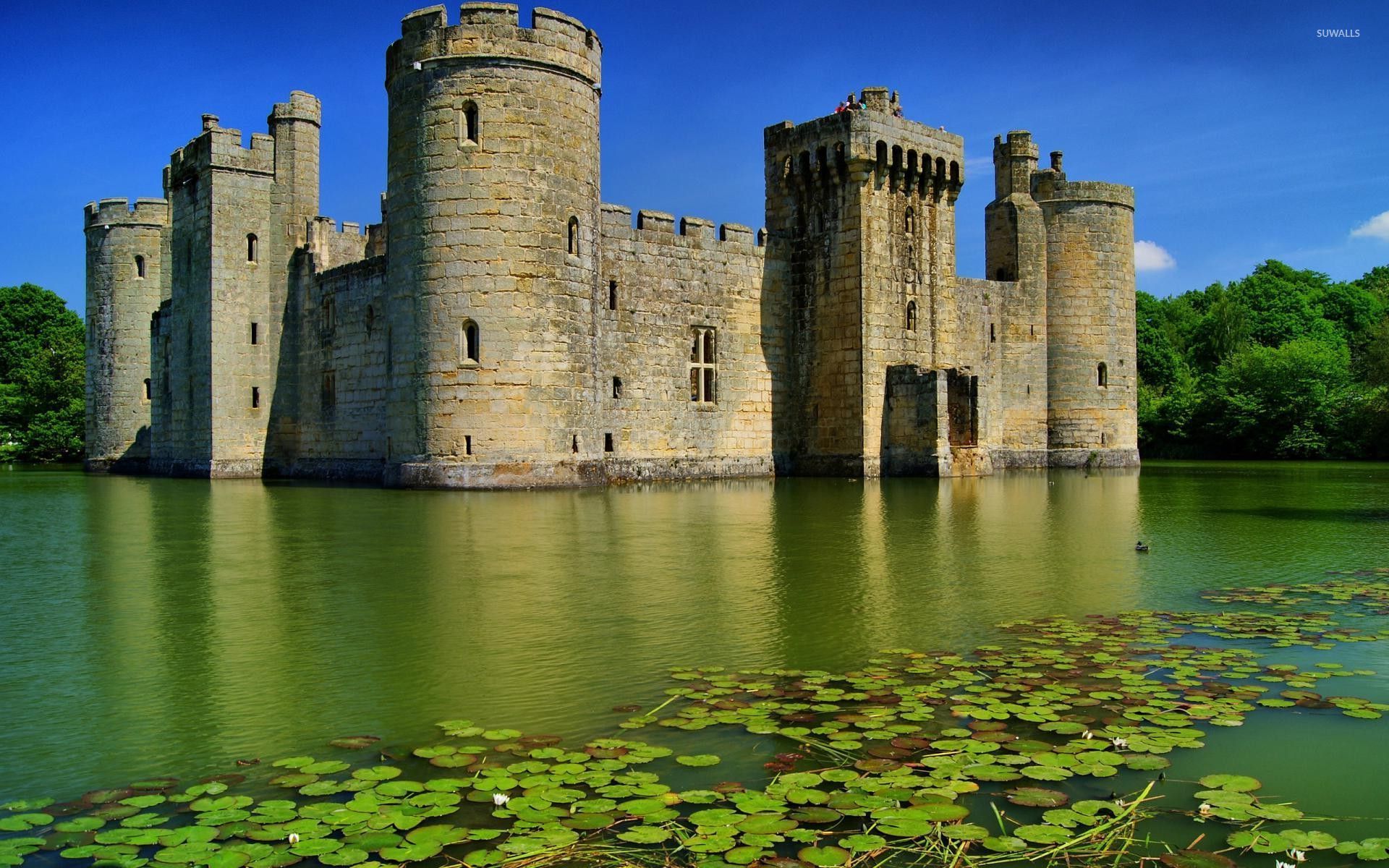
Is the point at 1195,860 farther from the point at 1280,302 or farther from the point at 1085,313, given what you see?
the point at 1280,302

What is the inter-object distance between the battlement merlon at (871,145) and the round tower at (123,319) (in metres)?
19.6

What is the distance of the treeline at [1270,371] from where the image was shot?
A: 4259cm

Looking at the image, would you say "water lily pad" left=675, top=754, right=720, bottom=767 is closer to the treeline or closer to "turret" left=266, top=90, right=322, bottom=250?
"turret" left=266, top=90, right=322, bottom=250

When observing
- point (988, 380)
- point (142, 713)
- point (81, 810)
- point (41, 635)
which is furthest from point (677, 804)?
point (988, 380)

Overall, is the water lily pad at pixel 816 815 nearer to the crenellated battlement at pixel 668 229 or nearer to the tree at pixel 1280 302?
the crenellated battlement at pixel 668 229

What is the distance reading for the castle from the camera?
2134cm

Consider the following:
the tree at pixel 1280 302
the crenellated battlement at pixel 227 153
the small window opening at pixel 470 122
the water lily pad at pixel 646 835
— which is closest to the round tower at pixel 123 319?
the crenellated battlement at pixel 227 153

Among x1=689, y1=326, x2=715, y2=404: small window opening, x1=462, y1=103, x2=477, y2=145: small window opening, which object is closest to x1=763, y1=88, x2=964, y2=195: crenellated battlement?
x1=689, y1=326, x2=715, y2=404: small window opening

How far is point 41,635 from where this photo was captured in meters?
7.02

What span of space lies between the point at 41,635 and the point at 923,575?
6.55 m

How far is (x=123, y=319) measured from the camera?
34594 mm

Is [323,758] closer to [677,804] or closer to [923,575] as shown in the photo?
[677,804]

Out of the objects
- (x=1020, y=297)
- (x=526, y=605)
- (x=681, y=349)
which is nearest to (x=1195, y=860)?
(x=526, y=605)

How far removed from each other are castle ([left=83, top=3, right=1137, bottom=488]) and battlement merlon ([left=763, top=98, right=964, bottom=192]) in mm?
69
